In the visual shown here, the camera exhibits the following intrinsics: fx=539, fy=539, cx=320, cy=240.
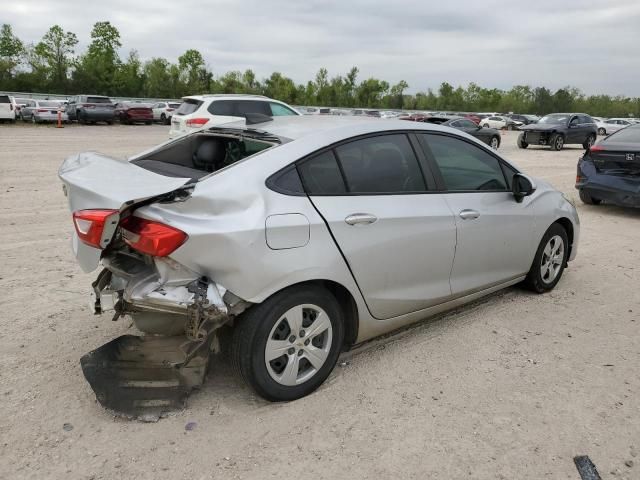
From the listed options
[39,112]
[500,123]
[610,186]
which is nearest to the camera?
[610,186]

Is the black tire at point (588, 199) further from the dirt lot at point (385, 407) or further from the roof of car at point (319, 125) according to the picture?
the roof of car at point (319, 125)

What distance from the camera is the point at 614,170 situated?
27.7ft

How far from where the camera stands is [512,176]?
14.5 ft

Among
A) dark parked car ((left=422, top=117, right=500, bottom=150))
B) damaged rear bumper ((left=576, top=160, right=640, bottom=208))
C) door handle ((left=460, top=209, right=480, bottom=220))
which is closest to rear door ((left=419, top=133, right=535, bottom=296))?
door handle ((left=460, top=209, right=480, bottom=220))

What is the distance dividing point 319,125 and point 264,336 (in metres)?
1.49

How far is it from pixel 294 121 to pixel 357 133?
585 millimetres

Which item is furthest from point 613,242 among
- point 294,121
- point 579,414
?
point 294,121

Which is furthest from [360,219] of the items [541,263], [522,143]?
[522,143]

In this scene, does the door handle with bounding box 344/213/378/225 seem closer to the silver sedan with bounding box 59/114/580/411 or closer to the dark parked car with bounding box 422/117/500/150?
the silver sedan with bounding box 59/114/580/411

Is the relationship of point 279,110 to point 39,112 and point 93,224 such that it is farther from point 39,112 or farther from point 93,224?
point 39,112

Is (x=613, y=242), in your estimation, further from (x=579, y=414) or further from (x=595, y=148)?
(x=579, y=414)

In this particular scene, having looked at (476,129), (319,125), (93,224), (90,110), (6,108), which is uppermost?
(319,125)

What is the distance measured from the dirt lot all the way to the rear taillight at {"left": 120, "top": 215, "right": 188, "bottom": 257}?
955mm

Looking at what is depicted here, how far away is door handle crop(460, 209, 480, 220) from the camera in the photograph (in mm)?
3811
